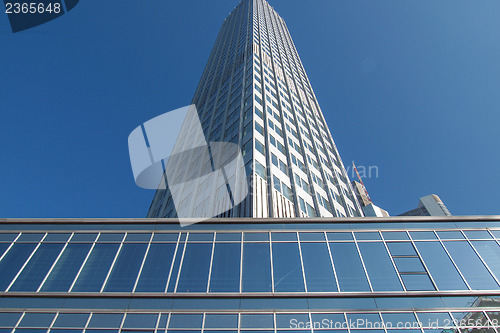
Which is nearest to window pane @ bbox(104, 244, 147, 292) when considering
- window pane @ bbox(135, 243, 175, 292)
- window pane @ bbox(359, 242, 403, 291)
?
window pane @ bbox(135, 243, 175, 292)

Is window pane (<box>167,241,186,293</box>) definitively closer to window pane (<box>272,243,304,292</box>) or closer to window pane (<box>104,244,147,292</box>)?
window pane (<box>104,244,147,292</box>)

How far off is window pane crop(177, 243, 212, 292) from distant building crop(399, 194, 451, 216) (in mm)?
107292

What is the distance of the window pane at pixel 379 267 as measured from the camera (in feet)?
57.5

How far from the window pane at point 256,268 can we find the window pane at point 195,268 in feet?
7.14

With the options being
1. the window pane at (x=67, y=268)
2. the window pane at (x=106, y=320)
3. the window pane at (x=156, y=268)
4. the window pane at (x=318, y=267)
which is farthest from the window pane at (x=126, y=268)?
the window pane at (x=318, y=267)

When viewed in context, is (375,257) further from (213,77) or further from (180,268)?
(213,77)

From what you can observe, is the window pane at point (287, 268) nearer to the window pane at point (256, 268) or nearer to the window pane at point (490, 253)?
the window pane at point (256, 268)

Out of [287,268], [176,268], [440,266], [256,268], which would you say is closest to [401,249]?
[440,266]

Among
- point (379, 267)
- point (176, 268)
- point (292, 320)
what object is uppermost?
point (176, 268)

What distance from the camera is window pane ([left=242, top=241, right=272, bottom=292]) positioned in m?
17.4

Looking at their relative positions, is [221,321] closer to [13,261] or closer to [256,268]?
[256,268]

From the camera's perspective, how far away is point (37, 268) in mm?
18859

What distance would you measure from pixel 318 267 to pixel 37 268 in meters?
16.4

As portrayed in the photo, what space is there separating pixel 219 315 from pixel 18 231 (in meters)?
14.8
